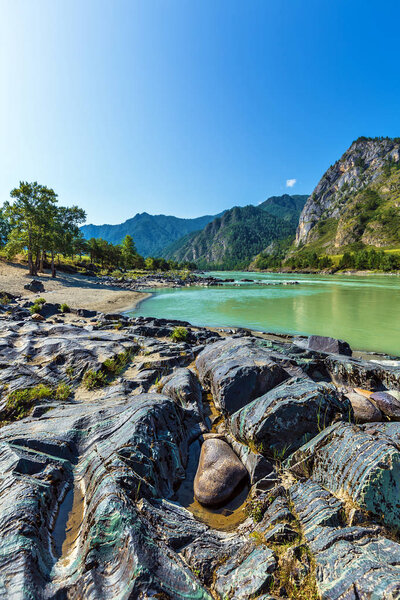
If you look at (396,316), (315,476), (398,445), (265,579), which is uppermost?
(398,445)

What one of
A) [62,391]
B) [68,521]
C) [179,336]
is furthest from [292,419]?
[179,336]

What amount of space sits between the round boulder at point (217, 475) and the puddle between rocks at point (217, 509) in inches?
3.7

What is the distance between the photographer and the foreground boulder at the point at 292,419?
16.5 feet

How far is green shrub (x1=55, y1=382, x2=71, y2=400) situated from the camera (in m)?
7.49

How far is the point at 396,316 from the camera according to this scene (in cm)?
2488

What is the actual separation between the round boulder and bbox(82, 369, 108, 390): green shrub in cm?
480

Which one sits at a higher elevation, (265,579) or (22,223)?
(22,223)

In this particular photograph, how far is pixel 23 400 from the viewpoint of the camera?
6.77 metres

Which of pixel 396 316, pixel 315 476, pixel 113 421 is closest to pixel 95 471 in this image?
pixel 113 421

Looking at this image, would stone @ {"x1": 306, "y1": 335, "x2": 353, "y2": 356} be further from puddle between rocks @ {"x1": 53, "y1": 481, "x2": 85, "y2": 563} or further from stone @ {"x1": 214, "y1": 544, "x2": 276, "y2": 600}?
puddle between rocks @ {"x1": 53, "y1": 481, "x2": 85, "y2": 563}

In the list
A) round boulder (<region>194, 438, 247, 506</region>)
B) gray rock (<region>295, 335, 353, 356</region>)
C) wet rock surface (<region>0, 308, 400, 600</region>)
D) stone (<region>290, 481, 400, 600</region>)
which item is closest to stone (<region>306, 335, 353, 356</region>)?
gray rock (<region>295, 335, 353, 356</region>)

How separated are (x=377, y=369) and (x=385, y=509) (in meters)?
8.22

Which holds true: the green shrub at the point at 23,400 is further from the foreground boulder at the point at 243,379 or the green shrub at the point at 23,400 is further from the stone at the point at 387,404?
the stone at the point at 387,404

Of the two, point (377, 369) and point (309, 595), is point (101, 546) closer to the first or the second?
point (309, 595)
